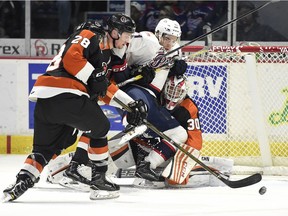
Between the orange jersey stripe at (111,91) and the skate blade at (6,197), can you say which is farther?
the orange jersey stripe at (111,91)

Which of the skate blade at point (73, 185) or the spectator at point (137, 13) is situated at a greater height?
the spectator at point (137, 13)

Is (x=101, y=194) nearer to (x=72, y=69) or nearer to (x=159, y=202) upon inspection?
(x=159, y=202)

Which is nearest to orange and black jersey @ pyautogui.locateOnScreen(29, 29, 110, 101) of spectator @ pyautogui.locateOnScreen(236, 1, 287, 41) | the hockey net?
the hockey net

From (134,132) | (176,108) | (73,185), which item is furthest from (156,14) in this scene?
(73,185)

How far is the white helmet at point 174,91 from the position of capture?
5789 millimetres

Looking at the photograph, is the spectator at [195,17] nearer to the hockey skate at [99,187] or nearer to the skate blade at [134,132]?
the skate blade at [134,132]

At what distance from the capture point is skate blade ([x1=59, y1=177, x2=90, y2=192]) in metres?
5.43

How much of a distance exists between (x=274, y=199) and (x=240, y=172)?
116 cm

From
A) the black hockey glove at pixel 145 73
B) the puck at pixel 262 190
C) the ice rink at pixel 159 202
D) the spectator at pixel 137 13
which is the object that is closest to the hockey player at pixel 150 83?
the black hockey glove at pixel 145 73

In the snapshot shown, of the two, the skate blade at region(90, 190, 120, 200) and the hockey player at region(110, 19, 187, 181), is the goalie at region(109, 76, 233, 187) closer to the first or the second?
the hockey player at region(110, 19, 187, 181)

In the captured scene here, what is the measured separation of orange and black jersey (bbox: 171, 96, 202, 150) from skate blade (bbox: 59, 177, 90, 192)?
2.50 ft

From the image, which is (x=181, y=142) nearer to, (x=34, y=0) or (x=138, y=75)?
(x=138, y=75)

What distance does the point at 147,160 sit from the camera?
5.70 m

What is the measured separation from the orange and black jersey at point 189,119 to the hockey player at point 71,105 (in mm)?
891
